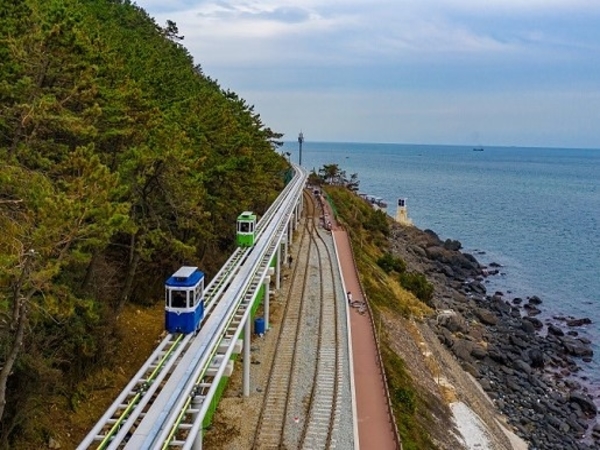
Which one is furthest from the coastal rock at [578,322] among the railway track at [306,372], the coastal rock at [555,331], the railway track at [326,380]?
the railway track at [326,380]

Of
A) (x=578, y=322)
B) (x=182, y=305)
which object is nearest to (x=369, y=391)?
(x=182, y=305)

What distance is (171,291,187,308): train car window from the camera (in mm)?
19672

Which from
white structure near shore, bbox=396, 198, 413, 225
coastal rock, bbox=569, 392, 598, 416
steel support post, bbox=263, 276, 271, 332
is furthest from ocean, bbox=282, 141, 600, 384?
steel support post, bbox=263, 276, 271, 332

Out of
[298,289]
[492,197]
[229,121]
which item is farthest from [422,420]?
[492,197]

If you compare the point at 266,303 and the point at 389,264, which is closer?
the point at 266,303

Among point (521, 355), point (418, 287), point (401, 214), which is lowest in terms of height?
point (521, 355)

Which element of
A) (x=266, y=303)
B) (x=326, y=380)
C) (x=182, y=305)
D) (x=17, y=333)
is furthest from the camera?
(x=266, y=303)

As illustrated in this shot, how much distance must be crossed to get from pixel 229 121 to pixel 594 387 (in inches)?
1371

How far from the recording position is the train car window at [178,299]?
774 inches

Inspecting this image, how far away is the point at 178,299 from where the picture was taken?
1980 cm

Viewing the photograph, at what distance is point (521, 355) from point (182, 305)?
39.2 meters

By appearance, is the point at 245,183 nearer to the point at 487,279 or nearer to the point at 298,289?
the point at 298,289

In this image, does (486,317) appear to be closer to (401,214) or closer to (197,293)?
(401,214)

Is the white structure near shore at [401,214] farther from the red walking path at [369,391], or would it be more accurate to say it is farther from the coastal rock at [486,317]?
the red walking path at [369,391]
